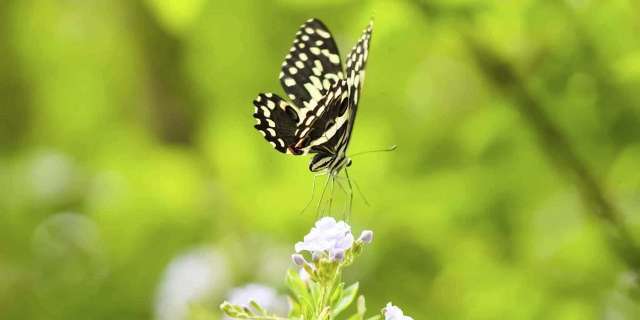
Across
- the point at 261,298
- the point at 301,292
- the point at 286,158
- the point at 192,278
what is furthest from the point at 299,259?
the point at 192,278

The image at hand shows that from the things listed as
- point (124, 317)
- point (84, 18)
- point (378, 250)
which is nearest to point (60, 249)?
point (124, 317)

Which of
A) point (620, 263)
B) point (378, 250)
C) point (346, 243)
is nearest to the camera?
point (346, 243)

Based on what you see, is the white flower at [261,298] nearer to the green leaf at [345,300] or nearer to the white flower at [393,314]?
the green leaf at [345,300]

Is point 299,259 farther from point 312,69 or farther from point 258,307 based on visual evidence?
point 312,69

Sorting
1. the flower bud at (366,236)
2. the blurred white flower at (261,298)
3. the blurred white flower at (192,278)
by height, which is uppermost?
the blurred white flower at (192,278)

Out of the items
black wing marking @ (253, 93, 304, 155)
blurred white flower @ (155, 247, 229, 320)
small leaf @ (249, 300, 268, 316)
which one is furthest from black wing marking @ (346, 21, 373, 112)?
blurred white flower @ (155, 247, 229, 320)

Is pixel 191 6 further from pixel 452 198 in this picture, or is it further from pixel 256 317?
pixel 256 317

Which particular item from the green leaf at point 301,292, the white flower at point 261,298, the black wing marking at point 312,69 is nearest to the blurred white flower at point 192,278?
the white flower at point 261,298
